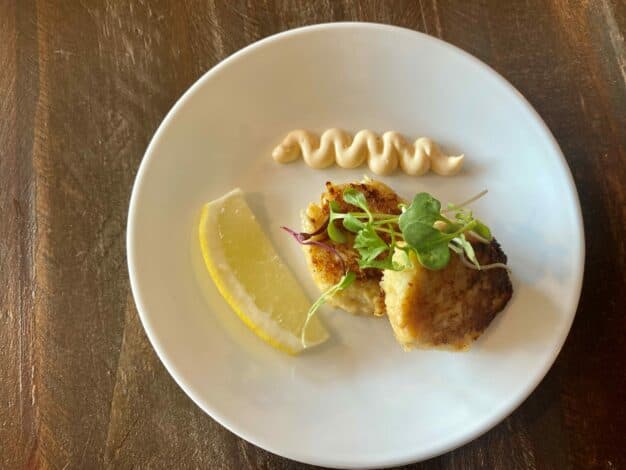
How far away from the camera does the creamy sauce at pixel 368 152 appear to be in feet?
5.81

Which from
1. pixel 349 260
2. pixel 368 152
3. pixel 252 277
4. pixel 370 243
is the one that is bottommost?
pixel 252 277

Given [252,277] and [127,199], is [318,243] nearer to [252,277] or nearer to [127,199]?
[252,277]

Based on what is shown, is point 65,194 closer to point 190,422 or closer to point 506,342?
point 190,422

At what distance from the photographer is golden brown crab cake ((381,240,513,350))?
155cm

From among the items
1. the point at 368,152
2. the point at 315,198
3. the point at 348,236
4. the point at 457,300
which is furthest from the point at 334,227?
the point at 457,300

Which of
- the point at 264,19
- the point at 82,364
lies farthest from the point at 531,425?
the point at 264,19

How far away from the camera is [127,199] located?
193 cm

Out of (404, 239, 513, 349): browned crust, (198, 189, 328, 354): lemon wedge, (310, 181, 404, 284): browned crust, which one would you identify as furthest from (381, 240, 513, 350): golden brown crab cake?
(198, 189, 328, 354): lemon wedge

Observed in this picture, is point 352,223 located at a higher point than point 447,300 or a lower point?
higher

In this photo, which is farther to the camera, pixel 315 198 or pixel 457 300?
pixel 315 198

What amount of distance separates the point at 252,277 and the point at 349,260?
0.99ft

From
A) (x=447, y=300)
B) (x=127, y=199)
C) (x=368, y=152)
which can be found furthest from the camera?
(x=127, y=199)

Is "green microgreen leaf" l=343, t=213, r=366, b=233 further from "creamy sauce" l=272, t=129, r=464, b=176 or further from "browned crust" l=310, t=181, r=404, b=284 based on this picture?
"creamy sauce" l=272, t=129, r=464, b=176

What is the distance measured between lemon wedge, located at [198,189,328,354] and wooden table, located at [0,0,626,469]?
0.36 metres
